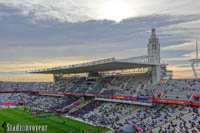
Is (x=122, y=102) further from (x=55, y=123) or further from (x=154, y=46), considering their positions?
(x=154, y=46)

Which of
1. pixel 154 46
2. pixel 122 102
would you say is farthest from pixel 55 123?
pixel 154 46

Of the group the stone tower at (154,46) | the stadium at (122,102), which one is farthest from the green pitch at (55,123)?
the stone tower at (154,46)

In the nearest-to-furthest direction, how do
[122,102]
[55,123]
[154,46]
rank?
[55,123] < [122,102] < [154,46]

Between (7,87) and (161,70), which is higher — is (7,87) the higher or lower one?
the lower one

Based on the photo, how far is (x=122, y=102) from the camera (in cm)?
5234

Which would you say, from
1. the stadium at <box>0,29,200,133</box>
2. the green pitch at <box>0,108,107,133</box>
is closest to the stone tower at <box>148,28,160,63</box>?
the stadium at <box>0,29,200,133</box>

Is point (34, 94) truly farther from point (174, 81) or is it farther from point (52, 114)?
point (174, 81)

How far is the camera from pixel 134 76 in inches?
2489

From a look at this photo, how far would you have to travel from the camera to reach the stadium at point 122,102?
38781mm

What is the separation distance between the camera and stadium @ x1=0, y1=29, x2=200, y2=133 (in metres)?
38.8

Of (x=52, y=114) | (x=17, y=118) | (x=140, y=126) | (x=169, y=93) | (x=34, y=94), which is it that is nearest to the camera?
(x=140, y=126)

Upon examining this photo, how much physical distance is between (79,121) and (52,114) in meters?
11.9

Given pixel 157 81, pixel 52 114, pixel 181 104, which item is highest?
pixel 157 81

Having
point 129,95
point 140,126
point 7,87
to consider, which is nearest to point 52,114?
point 129,95
